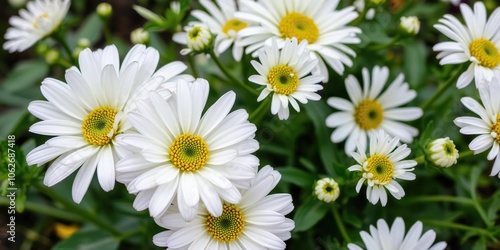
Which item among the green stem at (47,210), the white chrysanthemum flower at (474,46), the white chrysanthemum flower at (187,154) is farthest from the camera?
the green stem at (47,210)

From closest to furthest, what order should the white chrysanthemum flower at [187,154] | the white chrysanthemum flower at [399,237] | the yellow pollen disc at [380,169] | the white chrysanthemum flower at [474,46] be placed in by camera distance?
the white chrysanthemum flower at [187,154] → the yellow pollen disc at [380,169] → the white chrysanthemum flower at [399,237] → the white chrysanthemum flower at [474,46]

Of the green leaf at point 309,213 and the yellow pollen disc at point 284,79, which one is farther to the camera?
the green leaf at point 309,213

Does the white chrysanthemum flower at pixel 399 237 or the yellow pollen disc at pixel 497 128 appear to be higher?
the yellow pollen disc at pixel 497 128

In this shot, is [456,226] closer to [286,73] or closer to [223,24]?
[286,73]

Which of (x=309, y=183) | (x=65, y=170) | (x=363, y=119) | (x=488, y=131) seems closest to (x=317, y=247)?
(x=309, y=183)

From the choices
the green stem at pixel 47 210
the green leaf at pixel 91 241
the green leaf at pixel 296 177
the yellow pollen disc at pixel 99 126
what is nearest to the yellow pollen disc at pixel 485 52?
the green leaf at pixel 296 177

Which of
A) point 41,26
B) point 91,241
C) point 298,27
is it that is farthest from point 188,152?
point 41,26

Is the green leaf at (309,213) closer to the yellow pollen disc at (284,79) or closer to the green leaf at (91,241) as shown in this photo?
the yellow pollen disc at (284,79)
